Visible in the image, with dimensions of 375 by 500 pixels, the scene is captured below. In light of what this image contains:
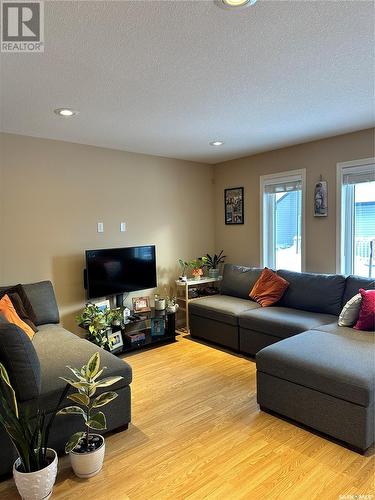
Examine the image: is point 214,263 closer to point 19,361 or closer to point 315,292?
point 315,292

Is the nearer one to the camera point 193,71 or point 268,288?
point 193,71

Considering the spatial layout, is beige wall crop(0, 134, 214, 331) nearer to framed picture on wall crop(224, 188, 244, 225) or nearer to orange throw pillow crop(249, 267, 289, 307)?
framed picture on wall crop(224, 188, 244, 225)

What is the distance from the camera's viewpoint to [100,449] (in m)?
1.98

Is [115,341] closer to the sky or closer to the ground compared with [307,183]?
closer to the ground

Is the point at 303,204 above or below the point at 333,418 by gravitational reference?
above

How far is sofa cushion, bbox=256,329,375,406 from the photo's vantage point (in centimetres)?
214

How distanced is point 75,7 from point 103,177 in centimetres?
266

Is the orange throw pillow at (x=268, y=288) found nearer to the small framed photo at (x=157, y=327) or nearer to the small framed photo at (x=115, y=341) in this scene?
the small framed photo at (x=157, y=327)

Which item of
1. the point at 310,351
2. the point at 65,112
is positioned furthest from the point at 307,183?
the point at 65,112

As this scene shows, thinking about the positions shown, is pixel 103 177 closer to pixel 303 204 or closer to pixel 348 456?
pixel 303 204

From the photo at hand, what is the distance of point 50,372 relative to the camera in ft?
Result: 7.33

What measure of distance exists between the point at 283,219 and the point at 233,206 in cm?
86

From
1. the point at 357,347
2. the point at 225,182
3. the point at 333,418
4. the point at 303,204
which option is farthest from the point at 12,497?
the point at 225,182

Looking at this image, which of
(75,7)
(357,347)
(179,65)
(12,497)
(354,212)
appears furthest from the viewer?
(354,212)
